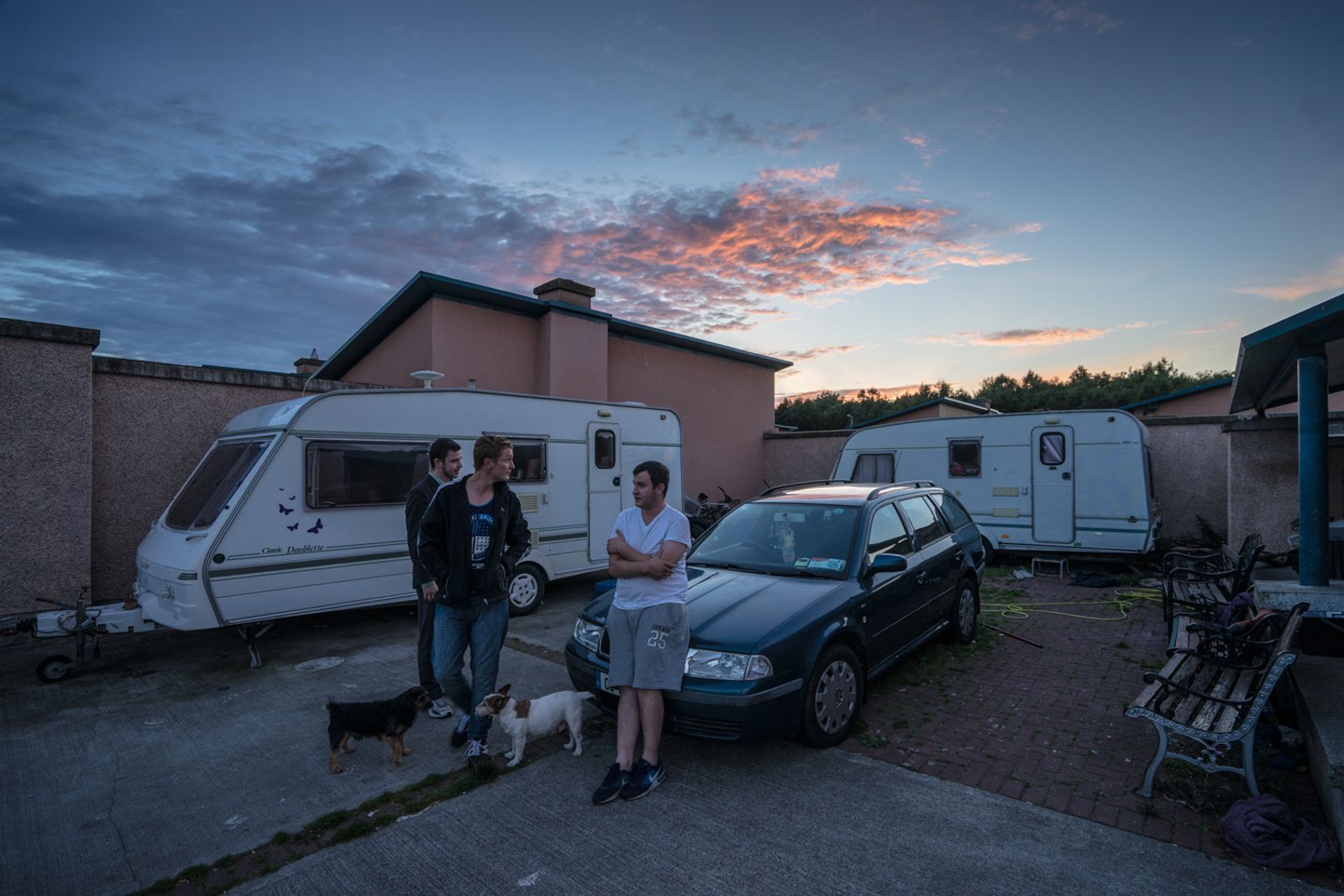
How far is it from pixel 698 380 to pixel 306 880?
1521 cm

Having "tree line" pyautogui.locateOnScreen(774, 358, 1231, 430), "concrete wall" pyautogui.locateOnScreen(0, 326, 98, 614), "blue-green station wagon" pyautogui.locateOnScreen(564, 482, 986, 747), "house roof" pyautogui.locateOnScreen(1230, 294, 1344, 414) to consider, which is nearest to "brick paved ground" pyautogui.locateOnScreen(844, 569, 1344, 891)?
"blue-green station wagon" pyautogui.locateOnScreen(564, 482, 986, 747)

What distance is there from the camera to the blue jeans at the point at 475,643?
14.1 feet

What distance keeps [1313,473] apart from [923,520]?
282 cm

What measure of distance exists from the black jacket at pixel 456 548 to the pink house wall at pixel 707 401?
440 inches

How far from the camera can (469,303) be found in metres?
12.9

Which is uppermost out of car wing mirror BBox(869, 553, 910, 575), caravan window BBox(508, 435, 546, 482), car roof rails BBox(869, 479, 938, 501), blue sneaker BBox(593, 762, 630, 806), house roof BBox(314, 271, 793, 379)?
house roof BBox(314, 271, 793, 379)

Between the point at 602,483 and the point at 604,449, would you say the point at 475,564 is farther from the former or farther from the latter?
the point at 604,449

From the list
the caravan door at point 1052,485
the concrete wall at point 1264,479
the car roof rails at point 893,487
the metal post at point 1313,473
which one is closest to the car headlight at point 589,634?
the car roof rails at point 893,487

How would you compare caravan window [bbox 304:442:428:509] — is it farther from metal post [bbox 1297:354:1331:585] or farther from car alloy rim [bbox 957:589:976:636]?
metal post [bbox 1297:354:1331:585]

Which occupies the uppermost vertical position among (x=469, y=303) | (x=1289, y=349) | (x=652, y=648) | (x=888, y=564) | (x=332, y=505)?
(x=469, y=303)

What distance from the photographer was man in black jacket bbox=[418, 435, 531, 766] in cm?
418

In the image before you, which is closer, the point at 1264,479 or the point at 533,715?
the point at 533,715

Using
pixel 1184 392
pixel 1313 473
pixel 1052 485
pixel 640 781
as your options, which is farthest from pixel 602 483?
pixel 1184 392

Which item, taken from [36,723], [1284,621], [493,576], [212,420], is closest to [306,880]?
[493,576]
